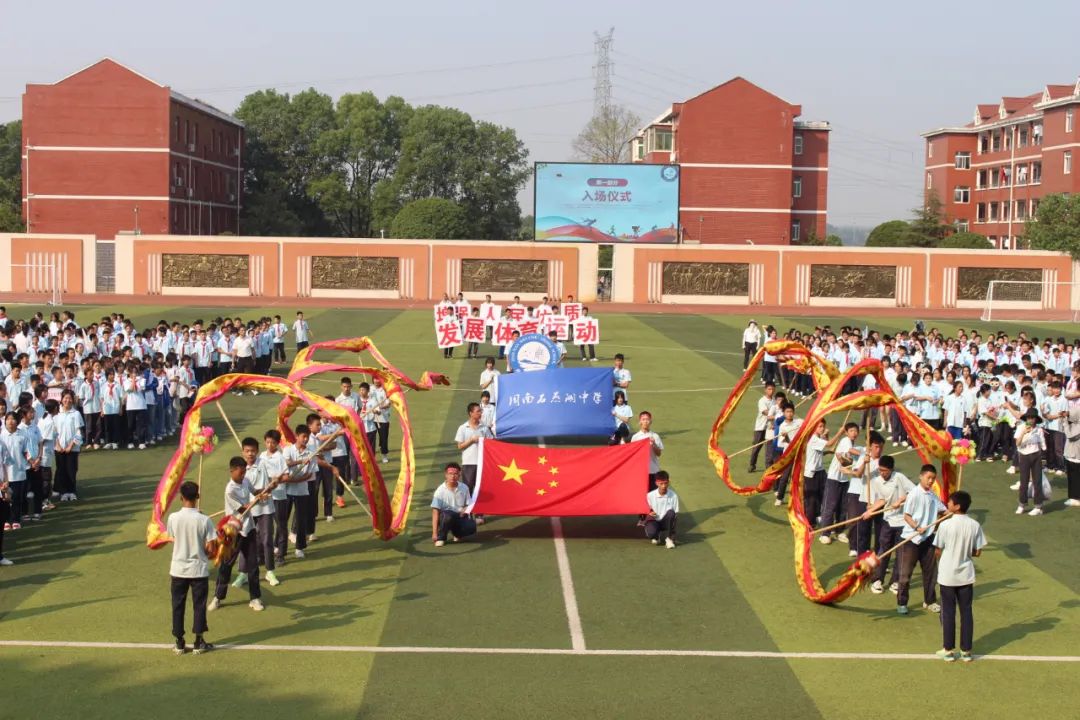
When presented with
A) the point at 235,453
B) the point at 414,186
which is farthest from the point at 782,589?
the point at 414,186

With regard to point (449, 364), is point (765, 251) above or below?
above

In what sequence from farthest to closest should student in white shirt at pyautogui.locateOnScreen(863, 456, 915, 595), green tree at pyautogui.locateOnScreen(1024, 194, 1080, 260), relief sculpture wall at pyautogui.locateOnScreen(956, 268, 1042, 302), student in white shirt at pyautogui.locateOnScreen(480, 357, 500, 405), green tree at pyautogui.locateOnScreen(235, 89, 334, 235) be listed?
green tree at pyautogui.locateOnScreen(235, 89, 334, 235) < relief sculpture wall at pyautogui.locateOnScreen(956, 268, 1042, 302) < green tree at pyautogui.locateOnScreen(1024, 194, 1080, 260) < student in white shirt at pyautogui.locateOnScreen(480, 357, 500, 405) < student in white shirt at pyautogui.locateOnScreen(863, 456, 915, 595)

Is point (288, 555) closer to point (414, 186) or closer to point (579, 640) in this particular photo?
point (579, 640)

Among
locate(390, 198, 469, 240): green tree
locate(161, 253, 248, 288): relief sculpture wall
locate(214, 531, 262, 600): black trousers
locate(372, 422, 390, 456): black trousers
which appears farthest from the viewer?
locate(390, 198, 469, 240): green tree

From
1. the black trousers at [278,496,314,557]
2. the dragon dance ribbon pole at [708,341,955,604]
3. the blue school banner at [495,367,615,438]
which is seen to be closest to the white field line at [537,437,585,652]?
the dragon dance ribbon pole at [708,341,955,604]

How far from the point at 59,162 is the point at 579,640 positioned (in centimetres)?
7029

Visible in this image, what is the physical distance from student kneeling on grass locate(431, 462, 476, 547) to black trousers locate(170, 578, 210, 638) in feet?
14.7

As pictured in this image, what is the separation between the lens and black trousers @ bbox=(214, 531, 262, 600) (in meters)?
13.5

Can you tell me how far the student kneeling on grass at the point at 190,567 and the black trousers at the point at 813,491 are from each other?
28.7 feet

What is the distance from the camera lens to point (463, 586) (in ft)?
47.1

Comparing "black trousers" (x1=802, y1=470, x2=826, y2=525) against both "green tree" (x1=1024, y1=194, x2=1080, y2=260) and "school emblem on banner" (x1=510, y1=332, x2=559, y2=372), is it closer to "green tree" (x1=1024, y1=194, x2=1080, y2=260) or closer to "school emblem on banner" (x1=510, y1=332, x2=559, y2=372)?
"school emblem on banner" (x1=510, y1=332, x2=559, y2=372)

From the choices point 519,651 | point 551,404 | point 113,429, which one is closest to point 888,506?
point 519,651

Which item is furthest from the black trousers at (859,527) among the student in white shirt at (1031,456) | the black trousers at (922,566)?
the student in white shirt at (1031,456)

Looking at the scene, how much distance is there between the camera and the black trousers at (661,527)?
16.4 m
